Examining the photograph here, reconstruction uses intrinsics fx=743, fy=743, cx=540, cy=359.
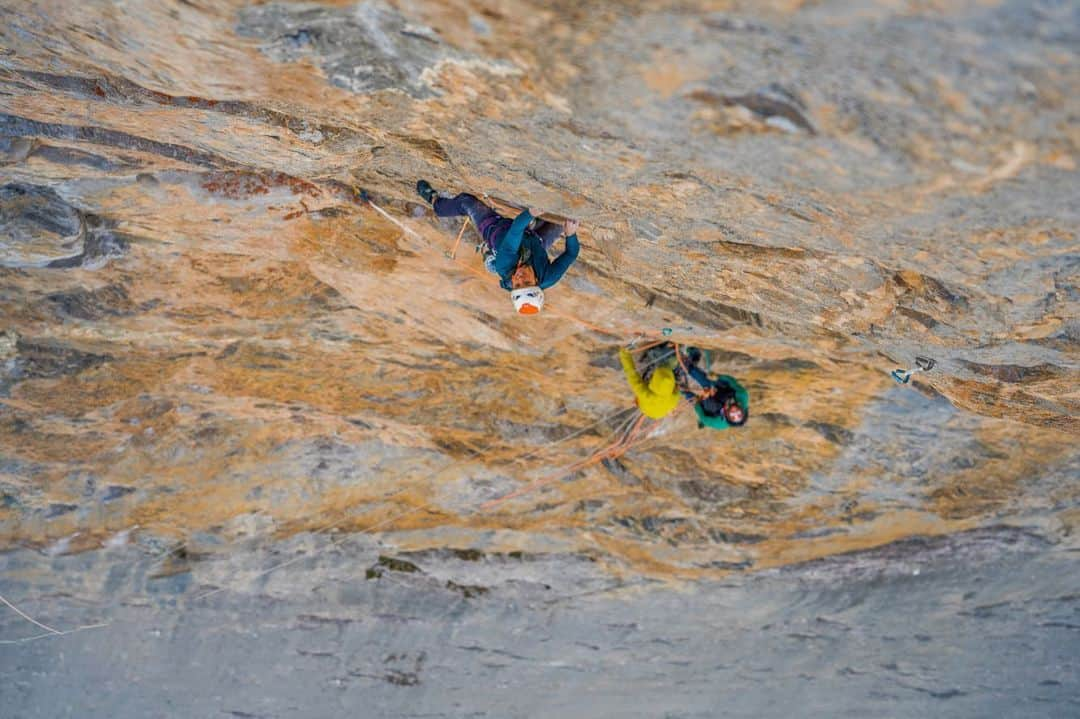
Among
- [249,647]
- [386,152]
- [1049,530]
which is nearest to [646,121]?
[386,152]

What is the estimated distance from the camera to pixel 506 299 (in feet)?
14.7

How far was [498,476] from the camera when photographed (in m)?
5.98

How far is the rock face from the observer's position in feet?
7.41

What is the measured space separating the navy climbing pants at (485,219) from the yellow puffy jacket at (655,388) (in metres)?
1.25

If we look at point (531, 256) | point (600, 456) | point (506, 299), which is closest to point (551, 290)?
point (506, 299)

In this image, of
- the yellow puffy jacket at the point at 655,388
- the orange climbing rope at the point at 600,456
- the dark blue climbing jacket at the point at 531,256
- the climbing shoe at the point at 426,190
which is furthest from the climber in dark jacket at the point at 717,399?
the climbing shoe at the point at 426,190

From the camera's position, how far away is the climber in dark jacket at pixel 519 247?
3658mm

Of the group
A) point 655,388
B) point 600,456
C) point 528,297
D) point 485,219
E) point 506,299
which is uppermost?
point 485,219

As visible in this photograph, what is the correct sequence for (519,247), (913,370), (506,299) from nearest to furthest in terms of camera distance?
1. (519,247)
2. (913,370)
3. (506,299)

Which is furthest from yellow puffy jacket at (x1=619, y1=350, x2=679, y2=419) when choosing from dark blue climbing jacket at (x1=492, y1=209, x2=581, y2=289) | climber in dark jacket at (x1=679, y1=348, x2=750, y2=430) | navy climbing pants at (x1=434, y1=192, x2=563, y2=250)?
navy climbing pants at (x1=434, y1=192, x2=563, y2=250)

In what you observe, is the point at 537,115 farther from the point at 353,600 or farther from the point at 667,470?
the point at 353,600

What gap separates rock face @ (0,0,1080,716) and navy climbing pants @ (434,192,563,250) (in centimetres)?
9

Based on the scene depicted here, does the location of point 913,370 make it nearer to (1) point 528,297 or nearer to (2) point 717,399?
(2) point 717,399

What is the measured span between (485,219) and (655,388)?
1.67 m
